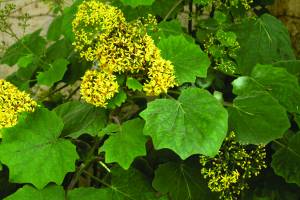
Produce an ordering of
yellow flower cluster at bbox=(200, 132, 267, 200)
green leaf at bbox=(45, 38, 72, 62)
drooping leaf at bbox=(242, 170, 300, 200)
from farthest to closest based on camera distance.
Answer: green leaf at bbox=(45, 38, 72, 62) < drooping leaf at bbox=(242, 170, 300, 200) < yellow flower cluster at bbox=(200, 132, 267, 200)

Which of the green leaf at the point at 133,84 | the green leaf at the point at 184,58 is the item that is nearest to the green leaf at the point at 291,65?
the green leaf at the point at 184,58

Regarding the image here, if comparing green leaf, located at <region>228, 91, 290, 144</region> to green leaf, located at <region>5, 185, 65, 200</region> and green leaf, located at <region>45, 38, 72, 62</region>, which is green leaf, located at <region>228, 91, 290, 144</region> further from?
green leaf, located at <region>45, 38, 72, 62</region>

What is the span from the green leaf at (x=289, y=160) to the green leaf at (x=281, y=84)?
0.10 metres

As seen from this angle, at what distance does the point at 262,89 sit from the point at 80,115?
0.59 m

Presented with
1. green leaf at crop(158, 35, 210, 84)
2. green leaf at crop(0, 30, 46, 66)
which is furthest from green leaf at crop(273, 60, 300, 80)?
green leaf at crop(0, 30, 46, 66)

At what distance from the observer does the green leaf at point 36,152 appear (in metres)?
1.34

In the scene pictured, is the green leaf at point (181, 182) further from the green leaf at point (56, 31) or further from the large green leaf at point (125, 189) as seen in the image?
the green leaf at point (56, 31)

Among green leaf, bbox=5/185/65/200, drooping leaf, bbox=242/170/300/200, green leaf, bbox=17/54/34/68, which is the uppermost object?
green leaf, bbox=17/54/34/68

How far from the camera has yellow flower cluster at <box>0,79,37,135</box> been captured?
1.35 m

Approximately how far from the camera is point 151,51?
4.18ft

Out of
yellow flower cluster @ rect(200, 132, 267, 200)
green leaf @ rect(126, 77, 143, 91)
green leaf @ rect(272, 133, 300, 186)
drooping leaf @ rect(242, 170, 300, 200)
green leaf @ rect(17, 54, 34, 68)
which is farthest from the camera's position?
green leaf @ rect(17, 54, 34, 68)

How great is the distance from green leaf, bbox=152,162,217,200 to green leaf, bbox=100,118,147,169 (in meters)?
0.21

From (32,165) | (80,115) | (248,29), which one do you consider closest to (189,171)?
(80,115)

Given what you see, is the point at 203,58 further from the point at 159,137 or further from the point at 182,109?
the point at 159,137
